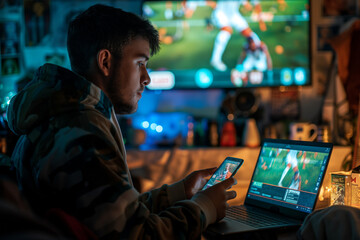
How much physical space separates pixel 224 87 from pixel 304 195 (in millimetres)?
1732

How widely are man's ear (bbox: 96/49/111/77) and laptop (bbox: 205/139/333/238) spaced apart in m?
0.57

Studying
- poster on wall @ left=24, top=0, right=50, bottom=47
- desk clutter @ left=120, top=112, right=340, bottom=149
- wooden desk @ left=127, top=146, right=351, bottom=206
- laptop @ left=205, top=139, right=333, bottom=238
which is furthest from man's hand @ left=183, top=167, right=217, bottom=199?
poster on wall @ left=24, top=0, right=50, bottom=47

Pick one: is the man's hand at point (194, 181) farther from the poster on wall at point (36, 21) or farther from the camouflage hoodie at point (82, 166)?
the poster on wall at point (36, 21)

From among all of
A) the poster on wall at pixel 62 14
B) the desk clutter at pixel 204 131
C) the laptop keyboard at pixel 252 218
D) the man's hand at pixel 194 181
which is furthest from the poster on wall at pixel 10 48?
the laptop keyboard at pixel 252 218

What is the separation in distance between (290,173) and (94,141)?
0.72 m

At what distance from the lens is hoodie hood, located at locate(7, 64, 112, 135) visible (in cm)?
105

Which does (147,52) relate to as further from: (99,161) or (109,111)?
(99,161)

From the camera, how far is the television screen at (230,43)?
2916mm

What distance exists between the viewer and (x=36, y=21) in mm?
3223

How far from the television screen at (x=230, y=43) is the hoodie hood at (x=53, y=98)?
184 centimetres

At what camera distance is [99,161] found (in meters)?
0.97

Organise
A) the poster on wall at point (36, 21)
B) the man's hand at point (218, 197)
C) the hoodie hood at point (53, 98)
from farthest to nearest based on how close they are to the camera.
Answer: the poster on wall at point (36, 21)
the man's hand at point (218, 197)
the hoodie hood at point (53, 98)

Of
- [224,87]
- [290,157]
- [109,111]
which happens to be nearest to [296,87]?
[224,87]

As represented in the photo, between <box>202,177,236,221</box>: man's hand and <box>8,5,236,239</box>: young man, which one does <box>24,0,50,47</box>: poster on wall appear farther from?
<box>202,177,236,221</box>: man's hand
